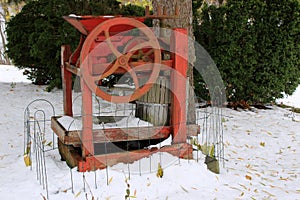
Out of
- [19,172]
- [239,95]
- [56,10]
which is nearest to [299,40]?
[239,95]

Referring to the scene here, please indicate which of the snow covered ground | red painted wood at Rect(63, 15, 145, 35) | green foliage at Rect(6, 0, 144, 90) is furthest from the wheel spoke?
green foliage at Rect(6, 0, 144, 90)

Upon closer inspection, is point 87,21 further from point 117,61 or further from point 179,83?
point 179,83

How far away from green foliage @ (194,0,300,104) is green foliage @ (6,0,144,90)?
1478mm

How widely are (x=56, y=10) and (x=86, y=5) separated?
1.85 feet

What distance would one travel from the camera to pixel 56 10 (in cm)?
720

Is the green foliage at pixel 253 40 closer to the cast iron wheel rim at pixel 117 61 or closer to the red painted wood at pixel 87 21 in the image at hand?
the cast iron wheel rim at pixel 117 61

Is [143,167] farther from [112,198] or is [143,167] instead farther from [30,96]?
[30,96]

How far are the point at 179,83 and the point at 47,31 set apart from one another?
4183 mm

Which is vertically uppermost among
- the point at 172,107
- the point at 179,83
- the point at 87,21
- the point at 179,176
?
the point at 87,21

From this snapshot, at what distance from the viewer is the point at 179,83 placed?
379 centimetres

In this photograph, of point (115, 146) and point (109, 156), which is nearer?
point (109, 156)

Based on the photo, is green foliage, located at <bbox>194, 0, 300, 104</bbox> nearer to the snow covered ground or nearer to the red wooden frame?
the snow covered ground

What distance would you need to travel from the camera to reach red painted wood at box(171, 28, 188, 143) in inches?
146

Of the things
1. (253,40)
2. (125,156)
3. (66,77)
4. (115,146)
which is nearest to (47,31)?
(66,77)
